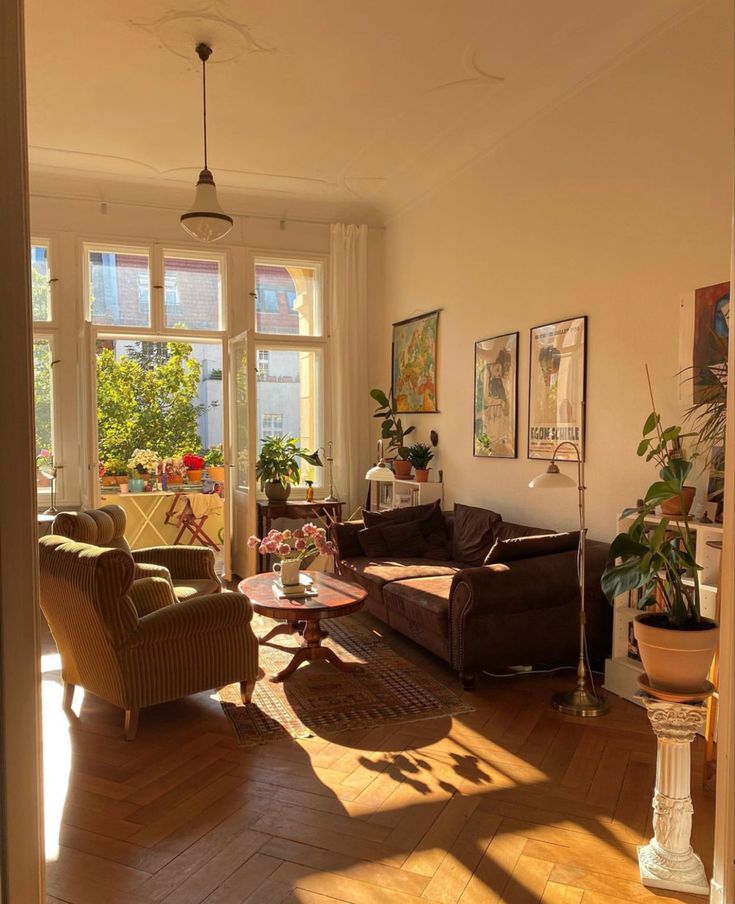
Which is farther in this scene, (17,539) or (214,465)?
(214,465)

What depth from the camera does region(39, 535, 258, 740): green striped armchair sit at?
3469mm

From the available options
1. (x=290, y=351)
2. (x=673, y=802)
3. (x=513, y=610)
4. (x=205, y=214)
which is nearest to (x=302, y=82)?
(x=205, y=214)

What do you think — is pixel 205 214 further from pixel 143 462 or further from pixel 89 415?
pixel 143 462

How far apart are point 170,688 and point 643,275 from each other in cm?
362

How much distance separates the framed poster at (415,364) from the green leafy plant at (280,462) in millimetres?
1142

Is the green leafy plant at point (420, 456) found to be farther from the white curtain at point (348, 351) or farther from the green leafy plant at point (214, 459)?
the green leafy plant at point (214, 459)

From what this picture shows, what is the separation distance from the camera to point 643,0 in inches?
156

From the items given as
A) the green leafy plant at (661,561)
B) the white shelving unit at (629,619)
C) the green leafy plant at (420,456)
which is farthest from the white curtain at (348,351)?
the green leafy plant at (661,561)

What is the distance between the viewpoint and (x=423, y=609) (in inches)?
179

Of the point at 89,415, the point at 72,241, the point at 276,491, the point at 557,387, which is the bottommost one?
the point at 276,491

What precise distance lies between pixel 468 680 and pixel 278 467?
11.5ft

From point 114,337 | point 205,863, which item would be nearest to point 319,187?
point 114,337

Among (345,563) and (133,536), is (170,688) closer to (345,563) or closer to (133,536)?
(345,563)

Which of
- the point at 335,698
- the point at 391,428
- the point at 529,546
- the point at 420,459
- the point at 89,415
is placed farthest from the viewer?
the point at 391,428
